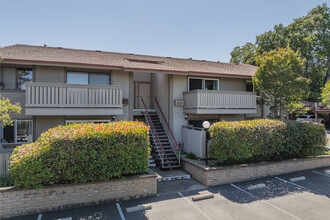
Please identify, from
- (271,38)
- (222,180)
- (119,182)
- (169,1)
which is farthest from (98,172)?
(271,38)

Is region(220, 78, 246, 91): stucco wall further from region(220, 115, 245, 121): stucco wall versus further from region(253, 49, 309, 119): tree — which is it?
region(220, 115, 245, 121): stucco wall

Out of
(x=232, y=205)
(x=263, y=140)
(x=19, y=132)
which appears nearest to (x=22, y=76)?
(x=19, y=132)

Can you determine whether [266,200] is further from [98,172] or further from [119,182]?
[98,172]

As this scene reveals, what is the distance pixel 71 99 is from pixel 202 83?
310 inches

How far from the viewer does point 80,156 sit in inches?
245

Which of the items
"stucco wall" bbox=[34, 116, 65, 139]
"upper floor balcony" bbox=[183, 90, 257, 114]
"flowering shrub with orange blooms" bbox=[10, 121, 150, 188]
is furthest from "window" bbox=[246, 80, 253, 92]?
"stucco wall" bbox=[34, 116, 65, 139]

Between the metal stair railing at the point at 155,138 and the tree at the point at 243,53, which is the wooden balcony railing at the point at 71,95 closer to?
the metal stair railing at the point at 155,138

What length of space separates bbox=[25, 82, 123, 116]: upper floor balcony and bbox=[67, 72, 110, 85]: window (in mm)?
1229

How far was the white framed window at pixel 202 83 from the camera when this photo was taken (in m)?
12.8

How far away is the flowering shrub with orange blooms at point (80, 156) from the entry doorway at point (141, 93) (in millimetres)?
7624

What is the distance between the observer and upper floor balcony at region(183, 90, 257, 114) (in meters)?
11.4

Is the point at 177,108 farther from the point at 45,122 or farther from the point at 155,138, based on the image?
the point at 45,122

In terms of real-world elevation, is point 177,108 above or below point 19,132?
above

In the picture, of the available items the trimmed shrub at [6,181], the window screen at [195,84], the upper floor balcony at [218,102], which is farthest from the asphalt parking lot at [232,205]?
the window screen at [195,84]
